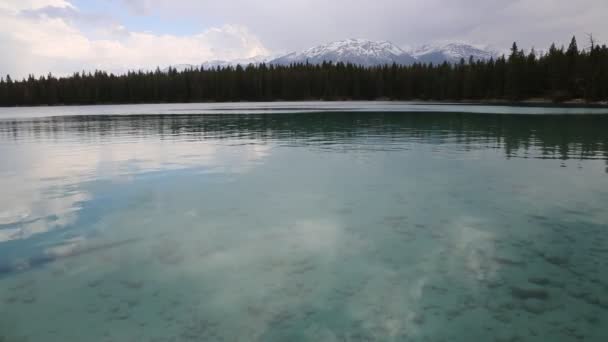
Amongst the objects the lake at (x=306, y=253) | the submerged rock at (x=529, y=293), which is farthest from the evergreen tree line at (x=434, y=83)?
the submerged rock at (x=529, y=293)

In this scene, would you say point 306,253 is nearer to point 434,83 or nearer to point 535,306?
point 535,306

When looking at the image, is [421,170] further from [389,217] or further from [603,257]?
[603,257]

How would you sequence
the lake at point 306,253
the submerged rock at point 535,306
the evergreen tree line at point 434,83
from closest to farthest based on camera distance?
the lake at point 306,253 < the submerged rock at point 535,306 < the evergreen tree line at point 434,83

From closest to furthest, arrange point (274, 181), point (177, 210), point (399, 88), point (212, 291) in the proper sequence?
point (212, 291)
point (177, 210)
point (274, 181)
point (399, 88)

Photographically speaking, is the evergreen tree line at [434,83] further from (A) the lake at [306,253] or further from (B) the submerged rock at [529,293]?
(B) the submerged rock at [529,293]

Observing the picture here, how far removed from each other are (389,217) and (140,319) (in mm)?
8081

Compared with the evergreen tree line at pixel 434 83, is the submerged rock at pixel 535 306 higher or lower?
lower

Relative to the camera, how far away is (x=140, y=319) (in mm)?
7246

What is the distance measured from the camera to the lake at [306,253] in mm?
7125

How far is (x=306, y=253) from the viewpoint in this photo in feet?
33.8

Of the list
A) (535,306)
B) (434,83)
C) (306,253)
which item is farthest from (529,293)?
(434,83)

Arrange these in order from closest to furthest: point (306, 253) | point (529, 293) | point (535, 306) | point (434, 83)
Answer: point (535, 306) → point (529, 293) → point (306, 253) → point (434, 83)

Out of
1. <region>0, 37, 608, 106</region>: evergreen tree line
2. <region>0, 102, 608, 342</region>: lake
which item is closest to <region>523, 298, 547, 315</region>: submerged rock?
<region>0, 102, 608, 342</region>: lake

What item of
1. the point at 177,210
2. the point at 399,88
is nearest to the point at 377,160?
the point at 177,210
